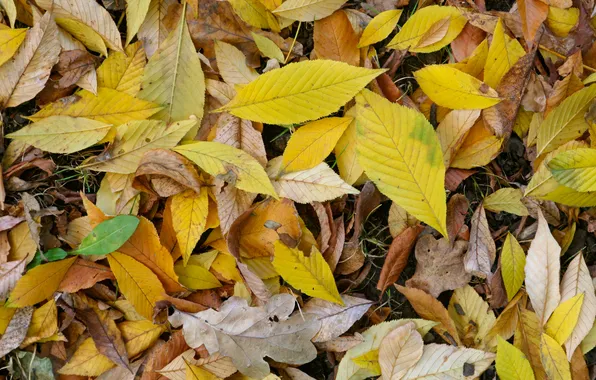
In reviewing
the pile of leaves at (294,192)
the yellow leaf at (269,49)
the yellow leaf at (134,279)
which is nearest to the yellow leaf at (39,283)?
the pile of leaves at (294,192)

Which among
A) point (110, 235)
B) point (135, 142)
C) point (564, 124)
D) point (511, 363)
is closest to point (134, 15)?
point (135, 142)

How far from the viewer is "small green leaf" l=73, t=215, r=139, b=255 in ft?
4.32

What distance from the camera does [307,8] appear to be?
1.38 meters

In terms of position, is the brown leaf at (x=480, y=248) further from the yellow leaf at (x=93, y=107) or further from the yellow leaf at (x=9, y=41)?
the yellow leaf at (x=9, y=41)

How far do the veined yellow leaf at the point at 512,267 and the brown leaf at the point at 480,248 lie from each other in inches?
1.2

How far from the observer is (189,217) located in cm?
135

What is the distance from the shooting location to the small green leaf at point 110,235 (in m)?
1.32

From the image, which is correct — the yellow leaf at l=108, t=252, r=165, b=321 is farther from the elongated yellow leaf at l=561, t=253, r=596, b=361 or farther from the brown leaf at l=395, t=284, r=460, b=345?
the elongated yellow leaf at l=561, t=253, r=596, b=361

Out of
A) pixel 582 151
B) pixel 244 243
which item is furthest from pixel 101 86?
pixel 582 151

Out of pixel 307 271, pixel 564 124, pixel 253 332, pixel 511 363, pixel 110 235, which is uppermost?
pixel 564 124

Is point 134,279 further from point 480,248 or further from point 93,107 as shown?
point 480,248

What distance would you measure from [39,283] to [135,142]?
0.39m

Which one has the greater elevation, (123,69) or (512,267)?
(123,69)

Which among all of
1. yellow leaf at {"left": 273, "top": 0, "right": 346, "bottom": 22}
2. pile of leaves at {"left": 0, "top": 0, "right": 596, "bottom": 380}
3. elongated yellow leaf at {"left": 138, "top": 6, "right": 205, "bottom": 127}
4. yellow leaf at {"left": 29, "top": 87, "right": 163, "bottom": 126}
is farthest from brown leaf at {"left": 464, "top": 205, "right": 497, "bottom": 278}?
yellow leaf at {"left": 29, "top": 87, "right": 163, "bottom": 126}
